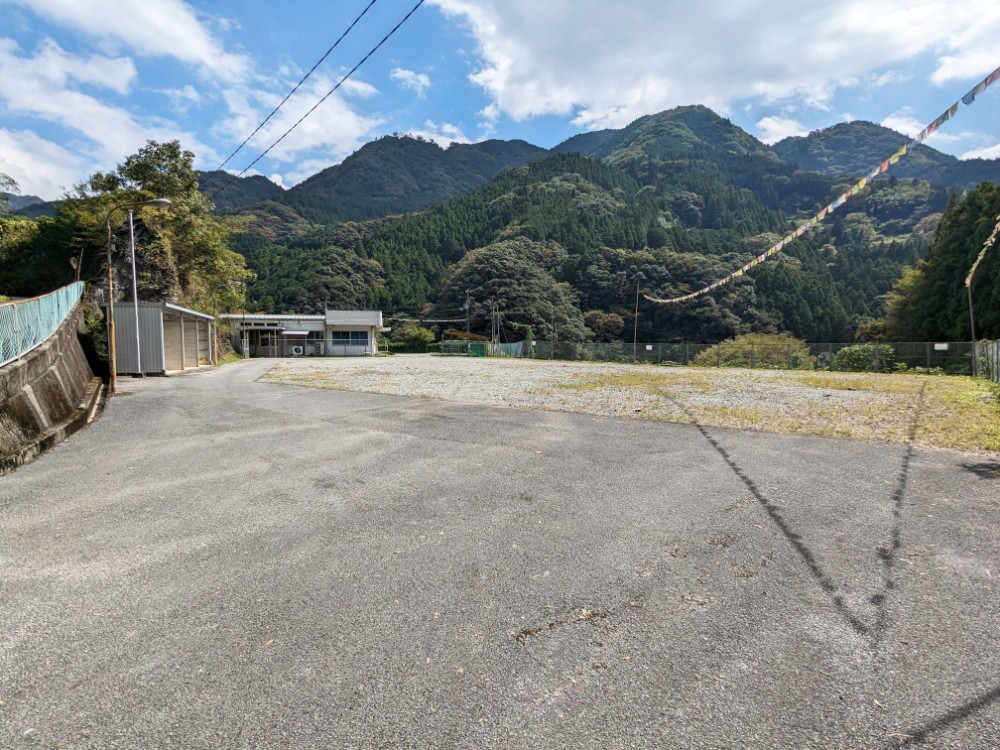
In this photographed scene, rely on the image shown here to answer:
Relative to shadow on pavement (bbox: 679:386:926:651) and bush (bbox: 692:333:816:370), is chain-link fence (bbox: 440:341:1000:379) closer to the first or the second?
bush (bbox: 692:333:816:370)

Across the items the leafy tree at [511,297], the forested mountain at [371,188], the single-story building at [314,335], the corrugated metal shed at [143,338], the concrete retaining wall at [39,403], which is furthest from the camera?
the forested mountain at [371,188]

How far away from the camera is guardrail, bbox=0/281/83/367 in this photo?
693 centimetres

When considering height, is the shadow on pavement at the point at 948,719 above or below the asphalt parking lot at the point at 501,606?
above

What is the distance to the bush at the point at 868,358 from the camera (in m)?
25.7

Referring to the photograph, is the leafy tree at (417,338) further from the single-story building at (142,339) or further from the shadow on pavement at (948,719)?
the shadow on pavement at (948,719)

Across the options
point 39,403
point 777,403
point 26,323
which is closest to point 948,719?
point 39,403

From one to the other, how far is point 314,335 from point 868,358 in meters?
45.2

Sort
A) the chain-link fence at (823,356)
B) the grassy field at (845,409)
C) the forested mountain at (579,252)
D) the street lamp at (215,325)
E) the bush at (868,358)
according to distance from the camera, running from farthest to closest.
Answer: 1. the forested mountain at (579,252)
2. the street lamp at (215,325)
3. the bush at (868,358)
4. the chain-link fence at (823,356)
5. the grassy field at (845,409)

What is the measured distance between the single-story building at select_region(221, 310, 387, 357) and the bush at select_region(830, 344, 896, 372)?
39.4 metres

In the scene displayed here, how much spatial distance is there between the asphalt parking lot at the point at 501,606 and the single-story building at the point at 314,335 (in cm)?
4515

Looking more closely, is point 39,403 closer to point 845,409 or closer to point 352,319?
point 845,409

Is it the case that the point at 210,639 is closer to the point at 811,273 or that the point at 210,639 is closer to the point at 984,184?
the point at 984,184

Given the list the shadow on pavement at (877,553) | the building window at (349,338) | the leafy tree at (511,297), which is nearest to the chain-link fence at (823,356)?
the shadow on pavement at (877,553)

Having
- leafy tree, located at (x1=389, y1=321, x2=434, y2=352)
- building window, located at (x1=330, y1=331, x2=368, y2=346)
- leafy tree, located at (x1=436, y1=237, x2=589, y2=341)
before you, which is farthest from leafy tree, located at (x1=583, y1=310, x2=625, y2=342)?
building window, located at (x1=330, y1=331, x2=368, y2=346)
